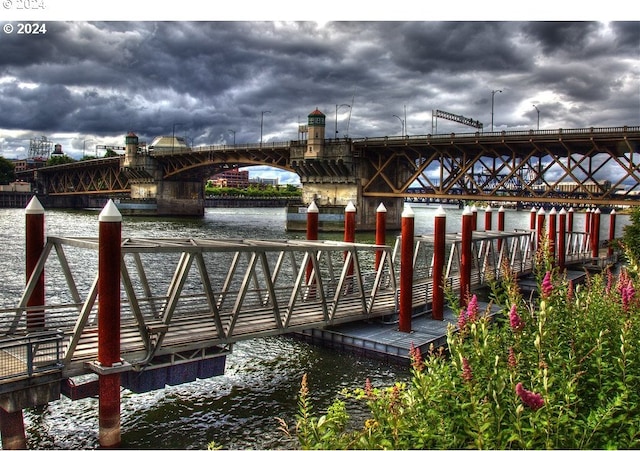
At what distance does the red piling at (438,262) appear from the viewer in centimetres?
2419

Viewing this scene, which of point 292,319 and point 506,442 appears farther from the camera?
point 292,319

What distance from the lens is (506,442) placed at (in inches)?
295

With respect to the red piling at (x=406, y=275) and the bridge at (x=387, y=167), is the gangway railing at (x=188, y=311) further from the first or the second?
the bridge at (x=387, y=167)

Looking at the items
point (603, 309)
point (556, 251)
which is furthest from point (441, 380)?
point (556, 251)

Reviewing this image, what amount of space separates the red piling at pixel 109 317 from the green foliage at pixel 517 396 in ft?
22.2

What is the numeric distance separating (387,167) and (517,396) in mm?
78923

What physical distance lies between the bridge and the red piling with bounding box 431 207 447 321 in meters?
41.2

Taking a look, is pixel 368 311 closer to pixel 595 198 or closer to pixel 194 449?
pixel 194 449

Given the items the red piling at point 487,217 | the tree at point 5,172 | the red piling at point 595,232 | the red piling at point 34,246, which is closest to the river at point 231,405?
the red piling at point 34,246

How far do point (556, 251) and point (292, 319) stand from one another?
29.5 metres

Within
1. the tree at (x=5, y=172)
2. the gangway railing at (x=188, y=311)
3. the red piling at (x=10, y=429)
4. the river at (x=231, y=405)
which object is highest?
the tree at (x=5, y=172)

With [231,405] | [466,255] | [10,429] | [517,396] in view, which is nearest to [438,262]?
[466,255]

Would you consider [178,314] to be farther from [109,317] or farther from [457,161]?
[457,161]

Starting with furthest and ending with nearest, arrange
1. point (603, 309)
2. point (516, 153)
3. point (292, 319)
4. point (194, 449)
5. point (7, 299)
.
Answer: point (516, 153)
point (7, 299)
point (292, 319)
point (194, 449)
point (603, 309)
